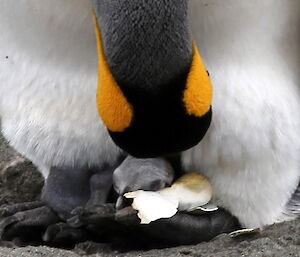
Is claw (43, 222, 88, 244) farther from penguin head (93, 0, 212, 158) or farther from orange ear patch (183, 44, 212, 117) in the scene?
orange ear patch (183, 44, 212, 117)

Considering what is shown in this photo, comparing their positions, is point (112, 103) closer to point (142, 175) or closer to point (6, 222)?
point (142, 175)

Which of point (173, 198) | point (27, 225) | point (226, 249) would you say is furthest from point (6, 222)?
point (226, 249)

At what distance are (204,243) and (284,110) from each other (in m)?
0.33

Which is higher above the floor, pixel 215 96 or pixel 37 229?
pixel 215 96

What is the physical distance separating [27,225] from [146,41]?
62cm

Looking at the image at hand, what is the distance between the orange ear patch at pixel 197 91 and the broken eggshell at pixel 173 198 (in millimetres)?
259

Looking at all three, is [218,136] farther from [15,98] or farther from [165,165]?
[15,98]

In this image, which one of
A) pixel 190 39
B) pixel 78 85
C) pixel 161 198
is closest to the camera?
pixel 190 39

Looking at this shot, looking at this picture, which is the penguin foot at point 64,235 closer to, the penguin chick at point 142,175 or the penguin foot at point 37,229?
the penguin foot at point 37,229

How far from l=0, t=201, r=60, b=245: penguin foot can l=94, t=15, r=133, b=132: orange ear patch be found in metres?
0.44

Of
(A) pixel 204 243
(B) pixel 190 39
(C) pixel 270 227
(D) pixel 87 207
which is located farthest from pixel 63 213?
(B) pixel 190 39

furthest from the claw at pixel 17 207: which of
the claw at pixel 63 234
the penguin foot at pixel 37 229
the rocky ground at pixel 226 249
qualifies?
the rocky ground at pixel 226 249

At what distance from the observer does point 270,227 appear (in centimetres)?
203

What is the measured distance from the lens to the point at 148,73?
1.57 metres
